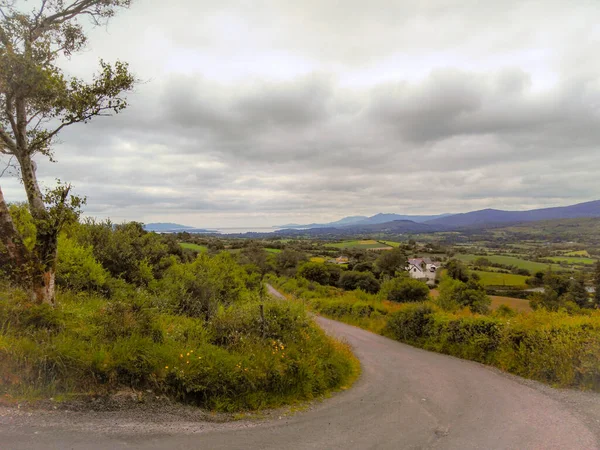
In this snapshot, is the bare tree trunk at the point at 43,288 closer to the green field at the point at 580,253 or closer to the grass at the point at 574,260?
the grass at the point at 574,260

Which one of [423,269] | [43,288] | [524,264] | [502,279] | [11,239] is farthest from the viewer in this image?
[524,264]

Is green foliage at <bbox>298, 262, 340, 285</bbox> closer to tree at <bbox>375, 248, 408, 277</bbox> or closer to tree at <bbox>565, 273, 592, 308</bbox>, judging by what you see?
tree at <bbox>375, 248, 408, 277</bbox>

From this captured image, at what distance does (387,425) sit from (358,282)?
58.2 metres

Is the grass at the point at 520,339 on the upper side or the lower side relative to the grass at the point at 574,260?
upper

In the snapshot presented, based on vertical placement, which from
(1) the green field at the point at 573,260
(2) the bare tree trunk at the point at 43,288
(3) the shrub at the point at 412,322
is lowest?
(1) the green field at the point at 573,260

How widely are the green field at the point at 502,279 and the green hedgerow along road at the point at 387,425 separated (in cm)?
6303

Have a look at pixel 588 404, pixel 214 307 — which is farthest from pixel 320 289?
pixel 588 404

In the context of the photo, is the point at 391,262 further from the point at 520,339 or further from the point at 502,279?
the point at 520,339

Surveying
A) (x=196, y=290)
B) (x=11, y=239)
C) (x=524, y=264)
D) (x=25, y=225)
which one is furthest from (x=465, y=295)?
(x=524, y=264)

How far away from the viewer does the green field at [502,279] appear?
6638 centimetres

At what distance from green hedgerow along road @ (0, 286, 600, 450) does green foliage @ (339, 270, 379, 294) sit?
54.5 meters

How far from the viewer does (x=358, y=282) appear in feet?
206

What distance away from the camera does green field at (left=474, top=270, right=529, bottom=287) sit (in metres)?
66.4

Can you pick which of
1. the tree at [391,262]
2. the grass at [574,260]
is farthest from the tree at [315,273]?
the grass at [574,260]
